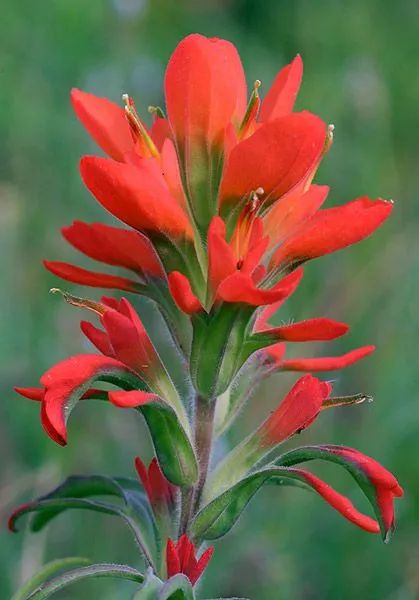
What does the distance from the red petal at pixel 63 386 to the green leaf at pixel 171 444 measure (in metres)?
0.09

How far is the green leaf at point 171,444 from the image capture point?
1188 millimetres

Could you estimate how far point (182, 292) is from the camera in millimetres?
1143

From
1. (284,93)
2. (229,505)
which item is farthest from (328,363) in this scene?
(284,93)

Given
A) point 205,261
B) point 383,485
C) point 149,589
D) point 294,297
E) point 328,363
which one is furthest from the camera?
point 294,297

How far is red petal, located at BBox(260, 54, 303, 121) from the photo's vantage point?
4.22 feet

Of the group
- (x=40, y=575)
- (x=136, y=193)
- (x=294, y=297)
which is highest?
(x=136, y=193)

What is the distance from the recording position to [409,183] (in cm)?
388

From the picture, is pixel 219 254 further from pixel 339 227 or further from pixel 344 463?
pixel 344 463

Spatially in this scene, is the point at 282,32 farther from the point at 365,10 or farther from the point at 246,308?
the point at 246,308

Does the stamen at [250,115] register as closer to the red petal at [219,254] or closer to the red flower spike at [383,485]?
the red petal at [219,254]

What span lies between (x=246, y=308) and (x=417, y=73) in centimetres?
367

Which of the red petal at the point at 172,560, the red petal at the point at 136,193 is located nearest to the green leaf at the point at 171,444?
the red petal at the point at 172,560

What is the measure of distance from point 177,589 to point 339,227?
464 mm

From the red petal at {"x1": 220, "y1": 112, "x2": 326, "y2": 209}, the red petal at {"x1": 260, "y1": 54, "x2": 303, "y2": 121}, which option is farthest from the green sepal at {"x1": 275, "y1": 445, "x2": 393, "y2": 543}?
the red petal at {"x1": 260, "y1": 54, "x2": 303, "y2": 121}
